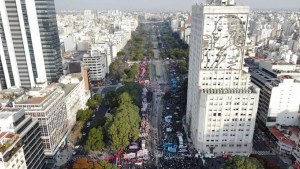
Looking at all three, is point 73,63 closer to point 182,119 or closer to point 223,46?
point 182,119

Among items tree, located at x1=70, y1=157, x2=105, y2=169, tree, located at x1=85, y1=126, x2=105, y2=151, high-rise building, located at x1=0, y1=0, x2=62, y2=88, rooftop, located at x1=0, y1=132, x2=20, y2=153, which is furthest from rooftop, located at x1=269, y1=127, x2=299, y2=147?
high-rise building, located at x1=0, y1=0, x2=62, y2=88

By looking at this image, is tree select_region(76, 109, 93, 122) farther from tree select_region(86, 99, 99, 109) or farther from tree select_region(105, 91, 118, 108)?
tree select_region(105, 91, 118, 108)

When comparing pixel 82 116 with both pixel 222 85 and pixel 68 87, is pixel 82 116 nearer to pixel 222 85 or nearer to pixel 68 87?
pixel 68 87

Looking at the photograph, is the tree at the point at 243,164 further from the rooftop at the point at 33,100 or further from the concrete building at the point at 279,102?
the rooftop at the point at 33,100

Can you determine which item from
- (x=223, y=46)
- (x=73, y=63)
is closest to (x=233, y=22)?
(x=223, y=46)

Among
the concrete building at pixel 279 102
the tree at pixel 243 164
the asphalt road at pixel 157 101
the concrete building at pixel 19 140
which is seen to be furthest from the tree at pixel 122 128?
the concrete building at pixel 279 102
